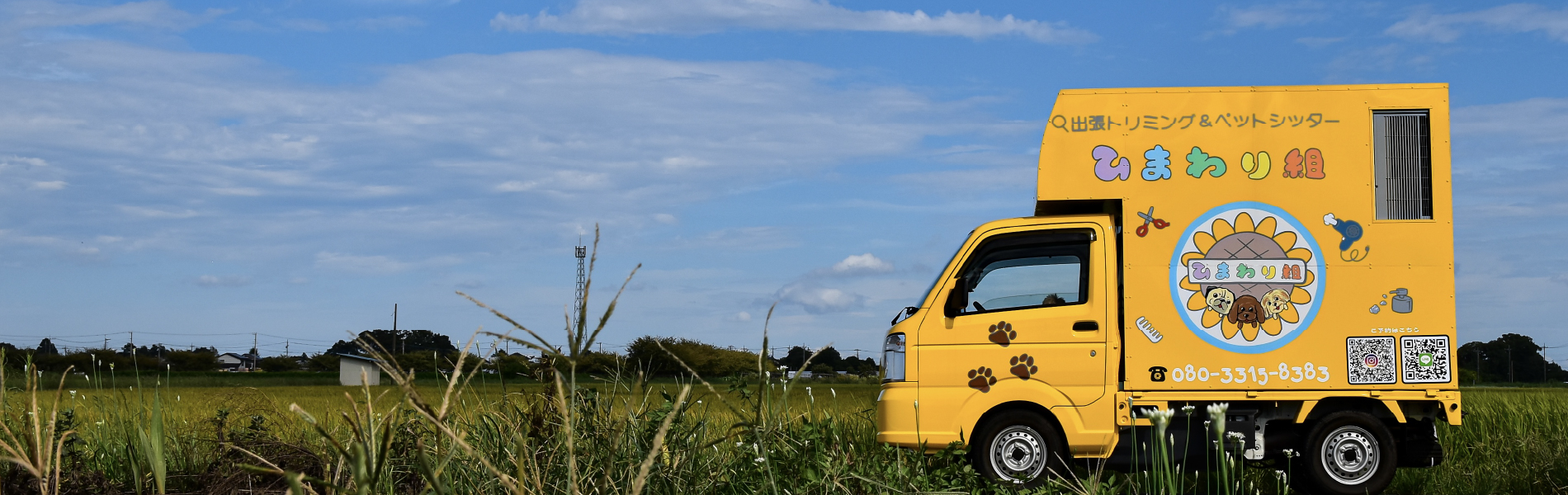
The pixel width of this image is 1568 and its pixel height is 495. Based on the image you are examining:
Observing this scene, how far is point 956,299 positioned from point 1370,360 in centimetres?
305

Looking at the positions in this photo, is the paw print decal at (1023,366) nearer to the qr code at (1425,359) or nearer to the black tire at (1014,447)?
the black tire at (1014,447)

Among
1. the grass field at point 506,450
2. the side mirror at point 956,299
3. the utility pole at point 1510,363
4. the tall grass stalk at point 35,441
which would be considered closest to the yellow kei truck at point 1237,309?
the side mirror at point 956,299

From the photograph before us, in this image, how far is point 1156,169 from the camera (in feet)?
27.4

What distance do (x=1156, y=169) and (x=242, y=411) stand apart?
6536 millimetres

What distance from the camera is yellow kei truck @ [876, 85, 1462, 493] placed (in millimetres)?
8102

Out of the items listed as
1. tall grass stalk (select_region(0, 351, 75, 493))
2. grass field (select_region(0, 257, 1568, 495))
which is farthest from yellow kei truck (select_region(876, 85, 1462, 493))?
tall grass stalk (select_region(0, 351, 75, 493))

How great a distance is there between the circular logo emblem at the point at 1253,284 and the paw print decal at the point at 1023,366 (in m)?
1.15

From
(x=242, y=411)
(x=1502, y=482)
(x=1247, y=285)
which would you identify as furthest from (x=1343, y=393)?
(x=242, y=411)

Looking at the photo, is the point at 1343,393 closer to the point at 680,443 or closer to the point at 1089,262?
the point at 1089,262

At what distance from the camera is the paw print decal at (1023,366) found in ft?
26.7

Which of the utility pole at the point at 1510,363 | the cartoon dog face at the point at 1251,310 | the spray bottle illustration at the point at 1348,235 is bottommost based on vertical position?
the utility pole at the point at 1510,363

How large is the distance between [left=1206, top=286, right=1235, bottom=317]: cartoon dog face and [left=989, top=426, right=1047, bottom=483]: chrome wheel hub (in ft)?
5.29

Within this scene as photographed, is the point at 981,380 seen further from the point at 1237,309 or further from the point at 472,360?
the point at 472,360

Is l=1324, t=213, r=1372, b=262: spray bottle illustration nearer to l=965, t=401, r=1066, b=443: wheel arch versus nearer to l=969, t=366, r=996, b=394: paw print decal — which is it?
l=965, t=401, r=1066, b=443: wheel arch
